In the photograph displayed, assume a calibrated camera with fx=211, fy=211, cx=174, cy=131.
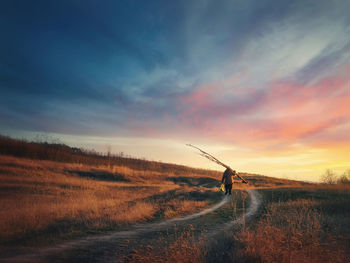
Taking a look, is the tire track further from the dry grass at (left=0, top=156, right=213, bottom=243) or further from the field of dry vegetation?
the dry grass at (left=0, top=156, right=213, bottom=243)

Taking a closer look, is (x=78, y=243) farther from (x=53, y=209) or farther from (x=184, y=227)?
(x=53, y=209)

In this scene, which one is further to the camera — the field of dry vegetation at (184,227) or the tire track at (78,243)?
the tire track at (78,243)

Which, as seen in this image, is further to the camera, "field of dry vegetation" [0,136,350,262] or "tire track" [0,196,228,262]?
"tire track" [0,196,228,262]

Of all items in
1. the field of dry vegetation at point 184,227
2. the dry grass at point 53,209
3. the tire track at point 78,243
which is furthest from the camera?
the dry grass at point 53,209

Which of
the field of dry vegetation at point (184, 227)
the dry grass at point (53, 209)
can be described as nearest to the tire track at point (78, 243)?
the field of dry vegetation at point (184, 227)

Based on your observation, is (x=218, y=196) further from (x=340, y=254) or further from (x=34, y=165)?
(x=34, y=165)

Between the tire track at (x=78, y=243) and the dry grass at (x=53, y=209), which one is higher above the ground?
the tire track at (x=78, y=243)

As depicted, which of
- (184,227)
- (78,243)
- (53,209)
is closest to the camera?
(78,243)

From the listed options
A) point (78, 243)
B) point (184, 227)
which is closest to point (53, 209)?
point (78, 243)

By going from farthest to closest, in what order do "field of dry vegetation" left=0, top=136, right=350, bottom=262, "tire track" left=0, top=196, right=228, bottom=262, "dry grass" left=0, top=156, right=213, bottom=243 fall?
1. "dry grass" left=0, top=156, right=213, bottom=243
2. "tire track" left=0, top=196, right=228, bottom=262
3. "field of dry vegetation" left=0, top=136, right=350, bottom=262

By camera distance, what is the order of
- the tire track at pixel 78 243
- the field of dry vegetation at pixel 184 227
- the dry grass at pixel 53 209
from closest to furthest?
the field of dry vegetation at pixel 184 227
the tire track at pixel 78 243
the dry grass at pixel 53 209

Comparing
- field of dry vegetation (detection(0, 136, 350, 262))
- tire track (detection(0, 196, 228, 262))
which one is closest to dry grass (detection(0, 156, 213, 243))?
field of dry vegetation (detection(0, 136, 350, 262))

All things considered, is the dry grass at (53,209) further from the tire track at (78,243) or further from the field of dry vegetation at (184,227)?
the tire track at (78,243)

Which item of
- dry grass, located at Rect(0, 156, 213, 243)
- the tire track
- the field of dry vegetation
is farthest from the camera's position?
dry grass, located at Rect(0, 156, 213, 243)
